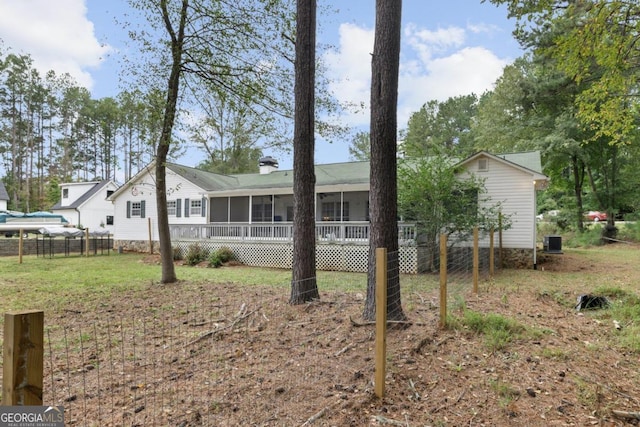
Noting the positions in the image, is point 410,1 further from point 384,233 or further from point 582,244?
point 582,244

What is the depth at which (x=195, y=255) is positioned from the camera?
15.2 m

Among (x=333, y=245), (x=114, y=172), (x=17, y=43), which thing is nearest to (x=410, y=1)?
(x=333, y=245)

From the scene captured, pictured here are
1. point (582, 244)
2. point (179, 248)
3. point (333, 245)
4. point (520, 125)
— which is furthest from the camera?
point (520, 125)

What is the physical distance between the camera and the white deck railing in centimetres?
1329

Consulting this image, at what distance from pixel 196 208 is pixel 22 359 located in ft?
61.5

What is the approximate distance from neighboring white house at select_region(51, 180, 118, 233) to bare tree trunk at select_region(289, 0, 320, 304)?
2914cm

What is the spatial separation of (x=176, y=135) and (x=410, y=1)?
22.5ft

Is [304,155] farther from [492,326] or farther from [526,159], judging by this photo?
[526,159]

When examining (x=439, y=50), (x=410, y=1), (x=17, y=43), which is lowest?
(x=410, y=1)

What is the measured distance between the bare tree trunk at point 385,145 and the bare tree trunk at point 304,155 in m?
1.48

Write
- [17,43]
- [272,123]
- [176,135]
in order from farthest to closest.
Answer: [17,43]
[272,123]
[176,135]

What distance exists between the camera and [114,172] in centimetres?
4581

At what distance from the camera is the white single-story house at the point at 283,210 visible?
42.9 ft

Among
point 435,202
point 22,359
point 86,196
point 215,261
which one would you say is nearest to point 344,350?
point 22,359
